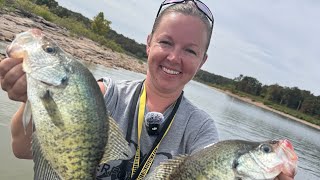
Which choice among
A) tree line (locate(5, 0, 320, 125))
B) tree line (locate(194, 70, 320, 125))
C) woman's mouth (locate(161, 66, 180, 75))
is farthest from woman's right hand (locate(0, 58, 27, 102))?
tree line (locate(194, 70, 320, 125))

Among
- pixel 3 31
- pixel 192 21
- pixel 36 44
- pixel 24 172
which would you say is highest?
pixel 192 21

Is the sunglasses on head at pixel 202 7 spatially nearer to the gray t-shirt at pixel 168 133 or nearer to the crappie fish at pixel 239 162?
the gray t-shirt at pixel 168 133

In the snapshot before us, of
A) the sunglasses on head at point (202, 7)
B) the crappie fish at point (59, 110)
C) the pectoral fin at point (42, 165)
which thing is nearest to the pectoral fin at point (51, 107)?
the crappie fish at point (59, 110)

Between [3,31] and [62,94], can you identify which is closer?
[62,94]

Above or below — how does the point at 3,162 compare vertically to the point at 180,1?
below

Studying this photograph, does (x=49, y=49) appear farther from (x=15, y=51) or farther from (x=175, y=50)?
(x=175, y=50)

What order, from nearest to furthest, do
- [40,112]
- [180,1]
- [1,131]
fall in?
[40,112]
[180,1]
[1,131]

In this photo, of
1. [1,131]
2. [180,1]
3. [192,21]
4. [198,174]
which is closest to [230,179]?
[198,174]

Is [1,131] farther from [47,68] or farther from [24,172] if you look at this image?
[47,68]
